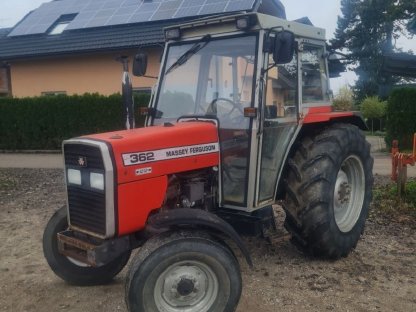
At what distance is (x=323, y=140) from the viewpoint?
4.90m

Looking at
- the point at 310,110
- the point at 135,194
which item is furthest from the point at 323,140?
the point at 135,194

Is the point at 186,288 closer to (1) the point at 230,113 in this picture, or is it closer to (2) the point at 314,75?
(1) the point at 230,113

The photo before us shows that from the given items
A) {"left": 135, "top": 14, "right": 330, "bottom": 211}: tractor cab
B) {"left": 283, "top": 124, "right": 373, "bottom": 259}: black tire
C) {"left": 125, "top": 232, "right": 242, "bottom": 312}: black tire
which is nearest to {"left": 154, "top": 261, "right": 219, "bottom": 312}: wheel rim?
{"left": 125, "top": 232, "right": 242, "bottom": 312}: black tire

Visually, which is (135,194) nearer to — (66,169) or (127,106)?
(66,169)

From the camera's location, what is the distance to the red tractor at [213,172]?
369cm

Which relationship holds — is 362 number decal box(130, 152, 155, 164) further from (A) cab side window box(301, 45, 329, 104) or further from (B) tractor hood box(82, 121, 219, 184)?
(A) cab side window box(301, 45, 329, 104)

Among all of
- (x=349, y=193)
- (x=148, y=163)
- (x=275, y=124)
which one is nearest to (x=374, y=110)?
(x=349, y=193)

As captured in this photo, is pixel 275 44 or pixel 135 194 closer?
pixel 135 194

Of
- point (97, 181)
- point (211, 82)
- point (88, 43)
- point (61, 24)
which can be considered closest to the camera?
point (97, 181)

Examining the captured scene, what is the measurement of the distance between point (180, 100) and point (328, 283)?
2141mm

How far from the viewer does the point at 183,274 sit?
366cm

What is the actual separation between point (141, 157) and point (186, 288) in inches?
40.0

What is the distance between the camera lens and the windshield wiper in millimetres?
4758

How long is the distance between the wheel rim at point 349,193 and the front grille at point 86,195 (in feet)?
8.33
